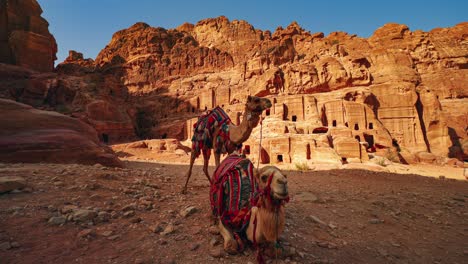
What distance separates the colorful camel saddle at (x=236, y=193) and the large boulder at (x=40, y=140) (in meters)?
6.58

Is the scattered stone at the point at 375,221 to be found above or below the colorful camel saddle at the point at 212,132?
below

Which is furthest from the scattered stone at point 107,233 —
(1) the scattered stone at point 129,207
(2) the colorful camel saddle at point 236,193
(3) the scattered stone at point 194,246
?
(2) the colorful camel saddle at point 236,193

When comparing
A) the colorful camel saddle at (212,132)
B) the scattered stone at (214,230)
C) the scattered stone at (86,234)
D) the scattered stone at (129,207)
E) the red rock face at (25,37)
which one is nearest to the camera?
the scattered stone at (86,234)

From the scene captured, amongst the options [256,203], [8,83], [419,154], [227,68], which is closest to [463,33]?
[419,154]

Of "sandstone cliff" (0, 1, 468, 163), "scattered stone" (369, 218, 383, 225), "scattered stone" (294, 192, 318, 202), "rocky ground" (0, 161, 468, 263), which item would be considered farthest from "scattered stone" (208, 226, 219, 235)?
"sandstone cliff" (0, 1, 468, 163)

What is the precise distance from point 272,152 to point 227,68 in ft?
119

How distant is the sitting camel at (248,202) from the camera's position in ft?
6.73

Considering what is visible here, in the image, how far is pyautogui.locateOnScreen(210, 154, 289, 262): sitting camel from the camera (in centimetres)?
205

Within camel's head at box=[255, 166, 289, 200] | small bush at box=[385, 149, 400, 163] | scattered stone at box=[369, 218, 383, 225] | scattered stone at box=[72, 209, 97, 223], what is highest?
camel's head at box=[255, 166, 289, 200]

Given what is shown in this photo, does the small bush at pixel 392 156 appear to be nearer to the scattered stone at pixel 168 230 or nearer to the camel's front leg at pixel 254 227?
the camel's front leg at pixel 254 227

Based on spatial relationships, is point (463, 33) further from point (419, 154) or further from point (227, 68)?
point (227, 68)

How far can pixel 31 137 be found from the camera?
6.77 meters

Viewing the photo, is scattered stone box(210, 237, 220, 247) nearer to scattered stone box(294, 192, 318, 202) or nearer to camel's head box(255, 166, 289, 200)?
camel's head box(255, 166, 289, 200)

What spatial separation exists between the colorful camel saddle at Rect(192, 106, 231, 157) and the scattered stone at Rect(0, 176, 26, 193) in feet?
10.3
